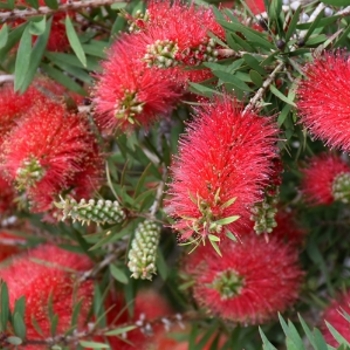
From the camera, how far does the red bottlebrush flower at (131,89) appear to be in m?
0.92

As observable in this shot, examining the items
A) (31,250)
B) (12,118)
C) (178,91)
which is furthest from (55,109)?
(31,250)

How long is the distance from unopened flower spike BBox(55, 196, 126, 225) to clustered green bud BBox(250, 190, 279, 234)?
0.75ft

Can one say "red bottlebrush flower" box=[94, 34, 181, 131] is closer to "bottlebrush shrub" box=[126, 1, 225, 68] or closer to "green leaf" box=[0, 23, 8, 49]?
"bottlebrush shrub" box=[126, 1, 225, 68]

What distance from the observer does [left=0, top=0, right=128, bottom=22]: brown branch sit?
103cm

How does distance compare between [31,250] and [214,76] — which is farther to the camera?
[31,250]

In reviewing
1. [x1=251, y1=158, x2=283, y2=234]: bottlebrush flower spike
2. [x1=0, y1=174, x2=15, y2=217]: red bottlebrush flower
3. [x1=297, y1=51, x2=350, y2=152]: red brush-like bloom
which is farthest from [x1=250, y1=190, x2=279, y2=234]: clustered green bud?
[x1=0, y1=174, x2=15, y2=217]: red bottlebrush flower

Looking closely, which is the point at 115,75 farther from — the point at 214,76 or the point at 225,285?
the point at 225,285

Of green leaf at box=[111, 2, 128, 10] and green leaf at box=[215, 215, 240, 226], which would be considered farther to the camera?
green leaf at box=[111, 2, 128, 10]

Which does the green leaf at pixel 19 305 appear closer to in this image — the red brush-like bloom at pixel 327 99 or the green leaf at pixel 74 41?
the green leaf at pixel 74 41

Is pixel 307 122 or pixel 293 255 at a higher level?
pixel 307 122

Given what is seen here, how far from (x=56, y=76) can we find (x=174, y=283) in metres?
0.45

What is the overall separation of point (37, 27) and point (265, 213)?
0.44m

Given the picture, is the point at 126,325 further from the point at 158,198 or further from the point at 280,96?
the point at 280,96

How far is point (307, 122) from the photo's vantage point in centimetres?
83
